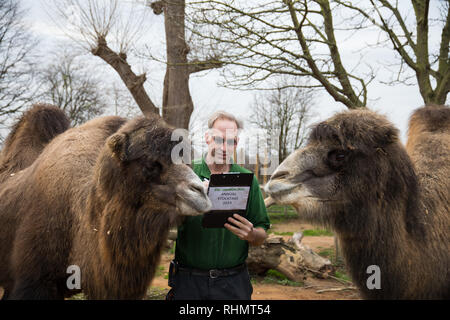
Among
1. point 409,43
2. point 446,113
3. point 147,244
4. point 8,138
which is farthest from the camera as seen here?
point 409,43

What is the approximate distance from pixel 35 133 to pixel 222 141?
336 centimetres

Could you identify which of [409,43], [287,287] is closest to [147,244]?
[287,287]

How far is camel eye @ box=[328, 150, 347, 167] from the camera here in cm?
311

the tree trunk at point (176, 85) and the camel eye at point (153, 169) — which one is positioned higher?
the tree trunk at point (176, 85)

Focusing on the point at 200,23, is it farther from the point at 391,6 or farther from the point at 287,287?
the point at 287,287

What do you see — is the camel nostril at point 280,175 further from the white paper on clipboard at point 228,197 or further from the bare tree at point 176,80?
the bare tree at point 176,80

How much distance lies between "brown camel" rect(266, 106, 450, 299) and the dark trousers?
0.89m

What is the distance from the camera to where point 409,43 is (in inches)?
346

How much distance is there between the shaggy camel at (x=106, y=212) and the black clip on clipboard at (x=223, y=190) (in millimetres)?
163

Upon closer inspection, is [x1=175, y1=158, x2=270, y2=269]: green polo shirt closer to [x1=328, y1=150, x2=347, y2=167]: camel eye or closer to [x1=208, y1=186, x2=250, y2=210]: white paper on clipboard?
[x1=208, y1=186, x2=250, y2=210]: white paper on clipboard

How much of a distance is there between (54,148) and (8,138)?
2.04 metres

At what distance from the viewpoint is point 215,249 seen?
342 cm

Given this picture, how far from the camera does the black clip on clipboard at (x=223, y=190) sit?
300cm

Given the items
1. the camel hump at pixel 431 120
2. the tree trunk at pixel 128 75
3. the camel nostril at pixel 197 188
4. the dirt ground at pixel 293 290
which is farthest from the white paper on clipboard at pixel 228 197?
the tree trunk at pixel 128 75
